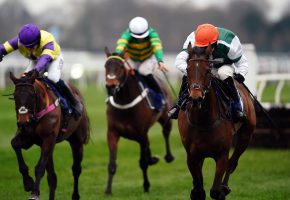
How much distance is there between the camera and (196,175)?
852 centimetres

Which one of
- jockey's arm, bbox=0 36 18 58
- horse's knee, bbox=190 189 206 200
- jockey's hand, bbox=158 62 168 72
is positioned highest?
jockey's arm, bbox=0 36 18 58

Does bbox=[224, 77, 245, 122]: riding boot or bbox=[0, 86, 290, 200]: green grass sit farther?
bbox=[0, 86, 290, 200]: green grass

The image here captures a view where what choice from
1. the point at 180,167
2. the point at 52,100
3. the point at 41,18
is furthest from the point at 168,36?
the point at 52,100

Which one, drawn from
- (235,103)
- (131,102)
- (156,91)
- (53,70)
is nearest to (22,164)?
(53,70)

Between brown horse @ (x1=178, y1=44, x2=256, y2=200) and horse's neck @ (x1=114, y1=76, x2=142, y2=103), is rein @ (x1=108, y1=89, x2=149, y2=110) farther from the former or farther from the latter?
brown horse @ (x1=178, y1=44, x2=256, y2=200)

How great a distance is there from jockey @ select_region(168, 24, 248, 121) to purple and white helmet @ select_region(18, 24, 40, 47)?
193cm

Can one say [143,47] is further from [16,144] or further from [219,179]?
[219,179]

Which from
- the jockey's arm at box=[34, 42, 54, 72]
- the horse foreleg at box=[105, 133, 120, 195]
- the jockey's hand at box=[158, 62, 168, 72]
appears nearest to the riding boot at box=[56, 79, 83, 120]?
the jockey's arm at box=[34, 42, 54, 72]

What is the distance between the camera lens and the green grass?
35.5 feet

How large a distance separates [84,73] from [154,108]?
2959 centimetres

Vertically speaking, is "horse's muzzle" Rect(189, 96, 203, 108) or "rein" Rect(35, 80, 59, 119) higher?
"horse's muzzle" Rect(189, 96, 203, 108)

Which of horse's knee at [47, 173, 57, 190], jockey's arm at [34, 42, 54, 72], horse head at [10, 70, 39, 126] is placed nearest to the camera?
horse head at [10, 70, 39, 126]

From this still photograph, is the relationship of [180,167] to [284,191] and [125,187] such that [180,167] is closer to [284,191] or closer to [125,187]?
[125,187]

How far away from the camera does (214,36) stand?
27.5 feet
